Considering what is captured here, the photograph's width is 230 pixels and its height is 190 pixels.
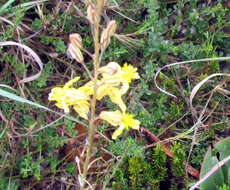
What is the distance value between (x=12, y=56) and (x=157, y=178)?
3.58 feet

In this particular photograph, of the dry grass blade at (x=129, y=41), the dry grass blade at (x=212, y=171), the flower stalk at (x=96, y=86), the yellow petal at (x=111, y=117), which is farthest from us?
the dry grass blade at (x=129, y=41)

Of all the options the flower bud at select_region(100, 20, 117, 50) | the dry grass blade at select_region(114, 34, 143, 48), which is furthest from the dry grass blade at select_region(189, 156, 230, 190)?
the dry grass blade at select_region(114, 34, 143, 48)

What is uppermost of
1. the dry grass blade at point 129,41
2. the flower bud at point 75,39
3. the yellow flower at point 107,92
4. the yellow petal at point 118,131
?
the flower bud at point 75,39

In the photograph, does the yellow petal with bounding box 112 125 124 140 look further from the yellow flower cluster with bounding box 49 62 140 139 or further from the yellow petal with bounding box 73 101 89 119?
the yellow petal with bounding box 73 101 89 119

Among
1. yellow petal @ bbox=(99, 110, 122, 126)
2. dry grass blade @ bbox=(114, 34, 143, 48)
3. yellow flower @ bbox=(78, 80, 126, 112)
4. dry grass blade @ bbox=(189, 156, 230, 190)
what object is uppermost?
dry grass blade @ bbox=(114, 34, 143, 48)

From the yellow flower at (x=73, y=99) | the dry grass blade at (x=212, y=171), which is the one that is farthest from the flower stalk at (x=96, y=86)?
the dry grass blade at (x=212, y=171)

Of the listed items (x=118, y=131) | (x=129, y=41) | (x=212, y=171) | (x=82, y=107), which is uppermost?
(x=129, y=41)

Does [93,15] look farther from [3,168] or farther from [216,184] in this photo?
[3,168]

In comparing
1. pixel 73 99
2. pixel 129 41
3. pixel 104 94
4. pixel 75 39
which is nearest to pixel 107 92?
pixel 104 94

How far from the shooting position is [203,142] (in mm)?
1836

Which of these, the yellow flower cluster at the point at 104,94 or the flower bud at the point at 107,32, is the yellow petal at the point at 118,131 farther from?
the flower bud at the point at 107,32

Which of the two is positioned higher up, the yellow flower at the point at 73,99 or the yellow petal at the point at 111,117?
the yellow flower at the point at 73,99

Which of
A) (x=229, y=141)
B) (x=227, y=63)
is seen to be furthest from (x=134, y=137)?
(x=227, y=63)

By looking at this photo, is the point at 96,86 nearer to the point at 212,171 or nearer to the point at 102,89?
the point at 102,89
